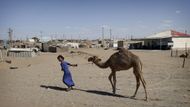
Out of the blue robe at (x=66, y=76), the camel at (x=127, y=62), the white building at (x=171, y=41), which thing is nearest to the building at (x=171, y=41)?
the white building at (x=171, y=41)

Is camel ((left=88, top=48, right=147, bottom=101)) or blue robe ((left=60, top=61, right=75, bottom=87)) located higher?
camel ((left=88, top=48, right=147, bottom=101))

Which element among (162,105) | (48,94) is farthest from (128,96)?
(48,94)

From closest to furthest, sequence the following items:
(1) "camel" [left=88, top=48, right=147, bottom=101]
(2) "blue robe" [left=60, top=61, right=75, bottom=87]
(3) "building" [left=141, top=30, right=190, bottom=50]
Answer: (1) "camel" [left=88, top=48, right=147, bottom=101]
(2) "blue robe" [left=60, top=61, right=75, bottom=87]
(3) "building" [left=141, top=30, right=190, bottom=50]

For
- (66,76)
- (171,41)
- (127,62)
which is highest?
(171,41)

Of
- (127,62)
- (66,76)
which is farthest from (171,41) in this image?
(127,62)

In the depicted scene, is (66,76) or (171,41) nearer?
(66,76)

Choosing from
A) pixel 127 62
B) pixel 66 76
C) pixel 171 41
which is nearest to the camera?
pixel 127 62

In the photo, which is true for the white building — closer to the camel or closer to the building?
the building

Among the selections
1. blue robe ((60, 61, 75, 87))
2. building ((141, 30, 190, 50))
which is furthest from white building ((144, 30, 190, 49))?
blue robe ((60, 61, 75, 87))

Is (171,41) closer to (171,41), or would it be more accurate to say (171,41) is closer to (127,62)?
(171,41)

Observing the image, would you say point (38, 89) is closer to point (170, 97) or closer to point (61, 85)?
point (61, 85)

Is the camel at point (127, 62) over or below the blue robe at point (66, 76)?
over

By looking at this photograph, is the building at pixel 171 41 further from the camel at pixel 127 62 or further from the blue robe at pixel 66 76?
the camel at pixel 127 62

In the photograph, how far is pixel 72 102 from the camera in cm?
973
